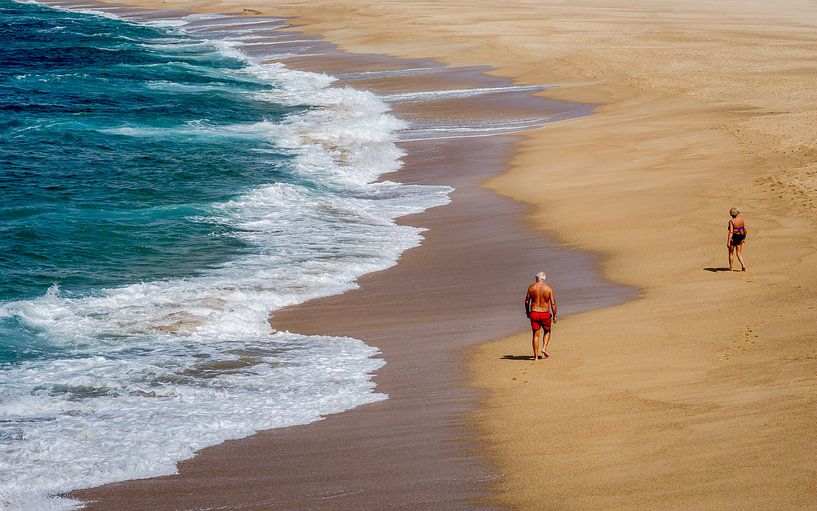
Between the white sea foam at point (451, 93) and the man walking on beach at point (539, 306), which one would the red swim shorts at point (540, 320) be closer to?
the man walking on beach at point (539, 306)

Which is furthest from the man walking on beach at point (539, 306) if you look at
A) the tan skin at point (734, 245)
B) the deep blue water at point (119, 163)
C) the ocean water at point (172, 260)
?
the deep blue water at point (119, 163)

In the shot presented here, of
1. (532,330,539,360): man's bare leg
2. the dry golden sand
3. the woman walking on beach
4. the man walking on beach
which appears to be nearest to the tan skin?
the woman walking on beach

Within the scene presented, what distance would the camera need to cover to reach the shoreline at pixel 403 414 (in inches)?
369

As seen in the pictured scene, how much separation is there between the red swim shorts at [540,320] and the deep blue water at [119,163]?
7.45 metres

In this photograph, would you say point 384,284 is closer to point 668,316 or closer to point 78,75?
point 668,316

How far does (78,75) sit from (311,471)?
41.5 m

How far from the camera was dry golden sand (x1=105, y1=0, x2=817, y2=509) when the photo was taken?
29.6 ft

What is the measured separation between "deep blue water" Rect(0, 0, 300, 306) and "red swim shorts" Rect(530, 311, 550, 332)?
7451 millimetres

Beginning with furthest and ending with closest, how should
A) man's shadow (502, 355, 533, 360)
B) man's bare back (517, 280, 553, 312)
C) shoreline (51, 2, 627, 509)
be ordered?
man's shadow (502, 355, 533, 360) → man's bare back (517, 280, 553, 312) → shoreline (51, 2, 627, 509)

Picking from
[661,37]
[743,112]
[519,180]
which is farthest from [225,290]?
[661,37]

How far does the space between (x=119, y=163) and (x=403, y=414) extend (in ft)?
62.8

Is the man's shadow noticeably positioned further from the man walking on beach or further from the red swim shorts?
the red swim shorts

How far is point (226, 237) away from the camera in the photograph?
1998 cm

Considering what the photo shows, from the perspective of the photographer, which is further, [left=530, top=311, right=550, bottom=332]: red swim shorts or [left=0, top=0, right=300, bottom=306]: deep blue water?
[left=0, top=0, right=300, bottom=306]: deep blue water
